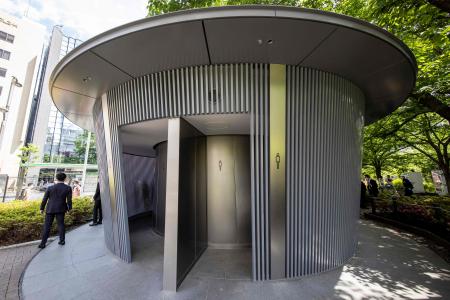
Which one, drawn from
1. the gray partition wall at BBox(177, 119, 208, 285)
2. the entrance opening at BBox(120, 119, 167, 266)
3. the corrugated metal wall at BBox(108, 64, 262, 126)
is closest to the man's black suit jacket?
the entrance opening at BBox(120, 119, 167, 266)

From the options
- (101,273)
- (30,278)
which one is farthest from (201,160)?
(30,278)

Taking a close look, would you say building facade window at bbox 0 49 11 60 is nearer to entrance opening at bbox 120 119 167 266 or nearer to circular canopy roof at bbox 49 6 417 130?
entrance opening at bbox 120 119 167 266

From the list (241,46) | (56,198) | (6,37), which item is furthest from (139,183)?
(6,37)

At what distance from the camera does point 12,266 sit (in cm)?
476

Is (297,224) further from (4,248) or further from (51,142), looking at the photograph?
(51,142)

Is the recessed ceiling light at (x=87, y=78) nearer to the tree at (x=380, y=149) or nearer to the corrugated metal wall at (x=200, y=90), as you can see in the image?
the corrugated metal wall at (x=200, y=90)

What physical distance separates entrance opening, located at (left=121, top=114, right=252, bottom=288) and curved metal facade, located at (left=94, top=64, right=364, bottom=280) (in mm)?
382

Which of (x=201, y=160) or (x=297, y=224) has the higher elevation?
(x=201, y=160)

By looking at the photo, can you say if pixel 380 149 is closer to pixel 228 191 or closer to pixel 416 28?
pixel 416 28

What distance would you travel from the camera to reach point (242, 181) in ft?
19.9

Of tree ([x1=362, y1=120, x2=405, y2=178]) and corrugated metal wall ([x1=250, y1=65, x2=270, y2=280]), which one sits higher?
tree ([x1=362, y1=120, x2=405, y2=178])

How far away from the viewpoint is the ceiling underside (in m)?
4.50

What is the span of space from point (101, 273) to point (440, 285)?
6.45 metres

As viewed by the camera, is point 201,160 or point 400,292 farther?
point 201,160
